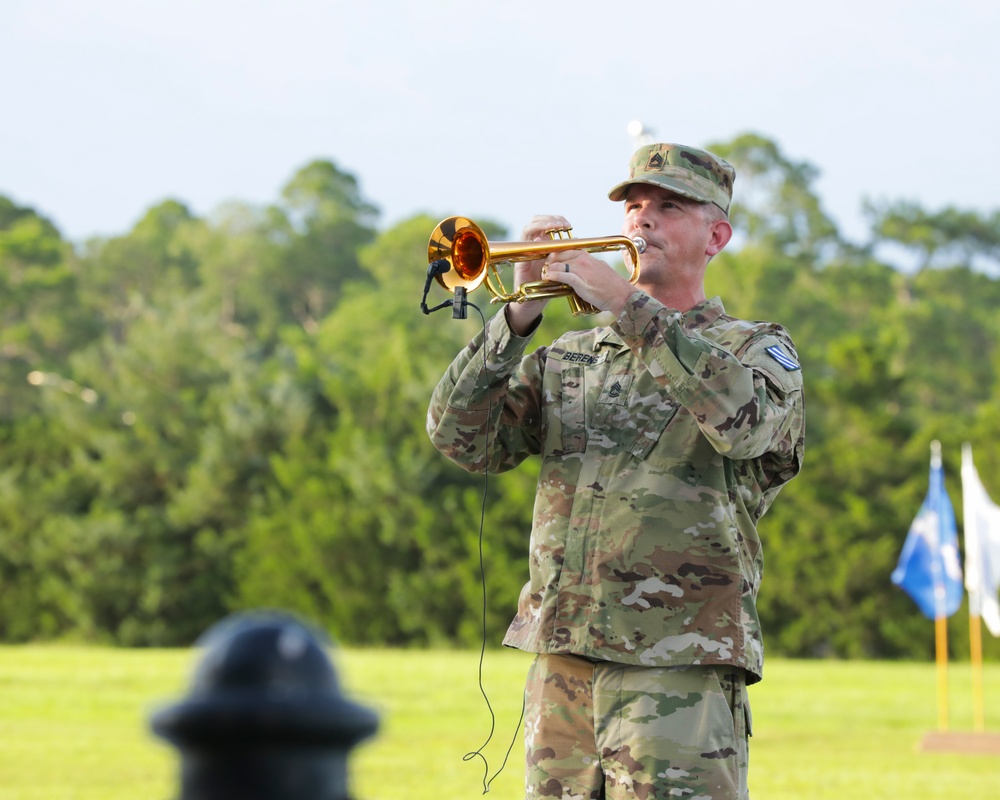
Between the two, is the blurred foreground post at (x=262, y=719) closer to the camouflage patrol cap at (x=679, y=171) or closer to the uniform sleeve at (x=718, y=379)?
the uniform sleeve at (x=718, y=379)

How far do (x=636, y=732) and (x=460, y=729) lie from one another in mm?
11061

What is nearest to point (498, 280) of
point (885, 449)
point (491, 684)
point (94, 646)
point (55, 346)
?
point (491, 684)

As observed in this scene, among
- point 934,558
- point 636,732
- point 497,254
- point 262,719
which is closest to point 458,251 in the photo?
point 497,254

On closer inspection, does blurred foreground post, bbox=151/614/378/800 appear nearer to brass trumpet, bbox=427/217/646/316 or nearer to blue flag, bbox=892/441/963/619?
brass trumpet, bbox=427/217/646/316

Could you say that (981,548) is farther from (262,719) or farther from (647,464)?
(262,719)

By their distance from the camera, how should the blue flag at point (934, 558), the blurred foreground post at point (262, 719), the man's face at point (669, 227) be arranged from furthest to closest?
the blue flag at point (934, 558), the man's face at point (669, 227), the blurred foreground post at point (262, 719)

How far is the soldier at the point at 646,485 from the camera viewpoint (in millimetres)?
3332

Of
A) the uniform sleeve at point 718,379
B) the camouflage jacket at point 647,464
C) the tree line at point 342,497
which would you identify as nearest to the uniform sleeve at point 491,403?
the camouflage jacket at point 647,464

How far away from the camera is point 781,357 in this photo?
11.7 feet

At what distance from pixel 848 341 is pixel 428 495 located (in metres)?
8.75

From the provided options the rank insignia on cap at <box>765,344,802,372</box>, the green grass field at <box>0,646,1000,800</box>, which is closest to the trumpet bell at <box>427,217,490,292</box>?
the rank insignia on cap at <box>765,344,802,372</box>

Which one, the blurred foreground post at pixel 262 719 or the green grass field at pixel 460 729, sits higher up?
the blurred foreground post at pixel 262 719

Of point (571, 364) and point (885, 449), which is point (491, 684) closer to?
point (885, 449)

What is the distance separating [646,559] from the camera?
3434 millimetres
